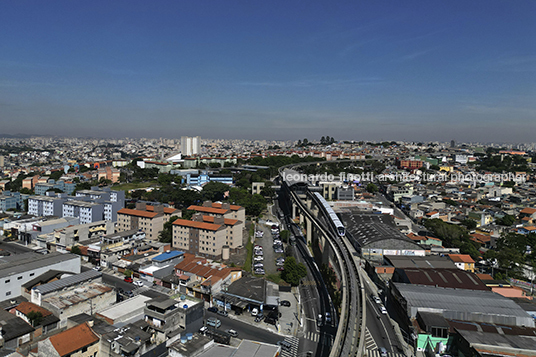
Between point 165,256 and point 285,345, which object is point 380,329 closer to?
point 285,345

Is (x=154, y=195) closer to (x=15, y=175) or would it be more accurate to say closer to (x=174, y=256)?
(x=174, y=256)

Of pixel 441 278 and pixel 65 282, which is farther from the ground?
pixel 441 278

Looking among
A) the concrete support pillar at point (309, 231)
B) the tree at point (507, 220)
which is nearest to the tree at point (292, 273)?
the concrete support pillar at point (309, 231)

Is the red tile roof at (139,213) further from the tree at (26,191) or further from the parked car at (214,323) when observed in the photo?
the tree at (26,191)

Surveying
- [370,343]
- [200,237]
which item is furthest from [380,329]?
[200,237]

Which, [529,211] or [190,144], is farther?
[190,144]

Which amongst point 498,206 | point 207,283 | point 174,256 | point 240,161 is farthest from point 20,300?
point 240,161
